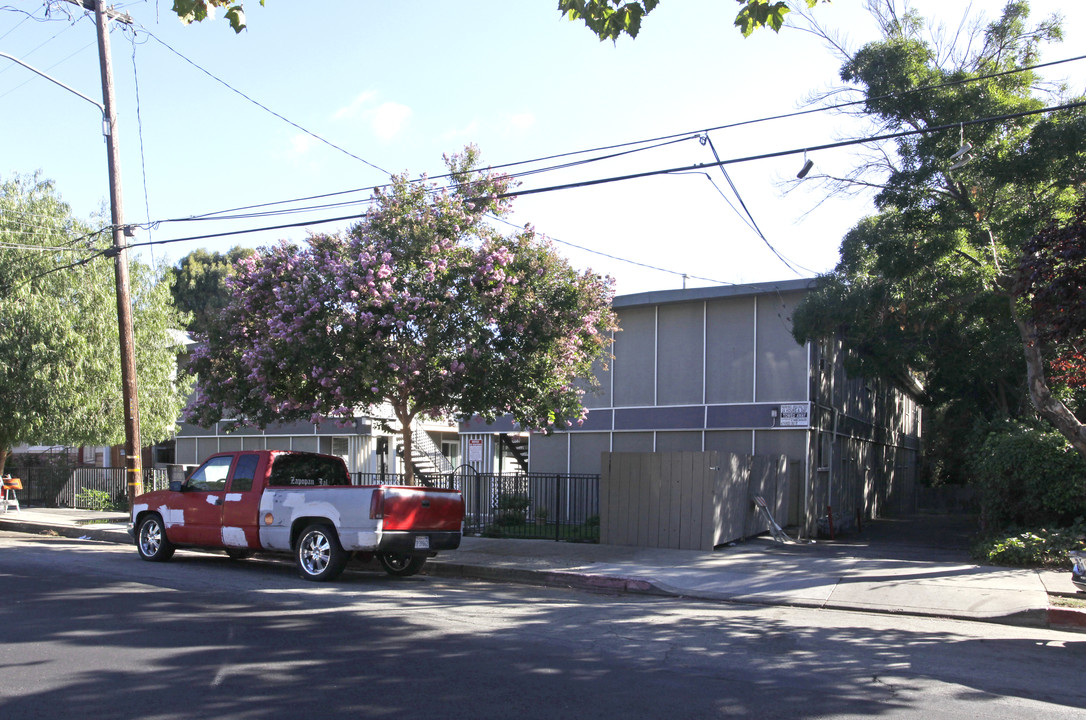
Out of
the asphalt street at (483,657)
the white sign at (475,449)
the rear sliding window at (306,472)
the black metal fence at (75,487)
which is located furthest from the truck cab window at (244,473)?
the black metal fence at (75,487)

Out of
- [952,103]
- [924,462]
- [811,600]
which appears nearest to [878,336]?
[952,103]

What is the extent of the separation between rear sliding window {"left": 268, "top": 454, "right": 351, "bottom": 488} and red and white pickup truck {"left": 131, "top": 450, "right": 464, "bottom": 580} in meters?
0.01

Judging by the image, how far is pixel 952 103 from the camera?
1425 centimetres

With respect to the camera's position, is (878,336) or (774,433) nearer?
(774,433)

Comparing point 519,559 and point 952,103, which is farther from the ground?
point 952,103

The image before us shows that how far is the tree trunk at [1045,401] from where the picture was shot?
1234 centimetres

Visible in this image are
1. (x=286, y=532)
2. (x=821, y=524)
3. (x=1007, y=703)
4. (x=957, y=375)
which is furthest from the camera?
(x=957, y=375)

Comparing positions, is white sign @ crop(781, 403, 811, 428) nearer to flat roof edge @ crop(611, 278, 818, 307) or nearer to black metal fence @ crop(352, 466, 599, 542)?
flat roof edge @ crop(611, 278, 818, 307)

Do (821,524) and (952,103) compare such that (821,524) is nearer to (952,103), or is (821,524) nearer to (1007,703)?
(952,103)

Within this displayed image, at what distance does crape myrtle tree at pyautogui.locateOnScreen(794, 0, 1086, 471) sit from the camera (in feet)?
44.8

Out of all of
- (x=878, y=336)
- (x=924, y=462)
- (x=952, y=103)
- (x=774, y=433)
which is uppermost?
(x=952, y=103)

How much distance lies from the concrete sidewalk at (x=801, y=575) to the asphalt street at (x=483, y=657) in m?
0.40

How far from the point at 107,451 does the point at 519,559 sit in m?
27.4

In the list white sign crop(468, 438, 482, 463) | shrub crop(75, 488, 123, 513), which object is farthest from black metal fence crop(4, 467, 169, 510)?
white sign crop(468, 438, 482, 463)
